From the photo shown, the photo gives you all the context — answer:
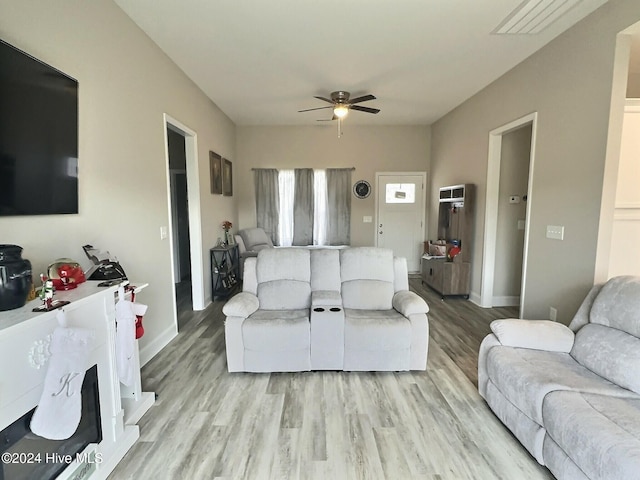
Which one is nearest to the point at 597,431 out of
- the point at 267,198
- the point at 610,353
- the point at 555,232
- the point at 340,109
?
the point at 610,353

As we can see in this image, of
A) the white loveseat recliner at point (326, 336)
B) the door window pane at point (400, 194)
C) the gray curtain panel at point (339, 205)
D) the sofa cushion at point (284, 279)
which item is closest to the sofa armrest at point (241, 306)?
the white loveseat recliner at point (326, 336)

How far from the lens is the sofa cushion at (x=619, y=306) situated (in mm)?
1687

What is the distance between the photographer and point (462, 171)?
4.66 m

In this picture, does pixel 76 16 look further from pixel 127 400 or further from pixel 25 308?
pixel 127 400

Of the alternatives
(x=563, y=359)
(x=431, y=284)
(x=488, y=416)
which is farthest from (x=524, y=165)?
(x=488, y=416)

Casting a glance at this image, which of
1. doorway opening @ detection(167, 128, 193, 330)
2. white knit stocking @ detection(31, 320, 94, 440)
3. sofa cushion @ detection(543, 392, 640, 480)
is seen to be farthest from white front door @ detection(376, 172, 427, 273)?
white knit stocking @ detection(31, 320, 94, 440)

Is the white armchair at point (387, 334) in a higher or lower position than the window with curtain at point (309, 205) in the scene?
lower

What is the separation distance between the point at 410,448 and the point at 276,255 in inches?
71.3

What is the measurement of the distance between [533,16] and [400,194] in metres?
3.69

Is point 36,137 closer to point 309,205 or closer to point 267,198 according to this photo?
point 267,198

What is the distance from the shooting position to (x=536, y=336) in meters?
1.96

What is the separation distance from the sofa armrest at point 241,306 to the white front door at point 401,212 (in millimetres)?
3902

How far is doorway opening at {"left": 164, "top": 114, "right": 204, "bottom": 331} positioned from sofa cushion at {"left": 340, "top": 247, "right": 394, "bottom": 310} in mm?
1852

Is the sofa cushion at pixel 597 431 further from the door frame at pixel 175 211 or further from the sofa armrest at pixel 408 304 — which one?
the door frame at pixel 175 211
